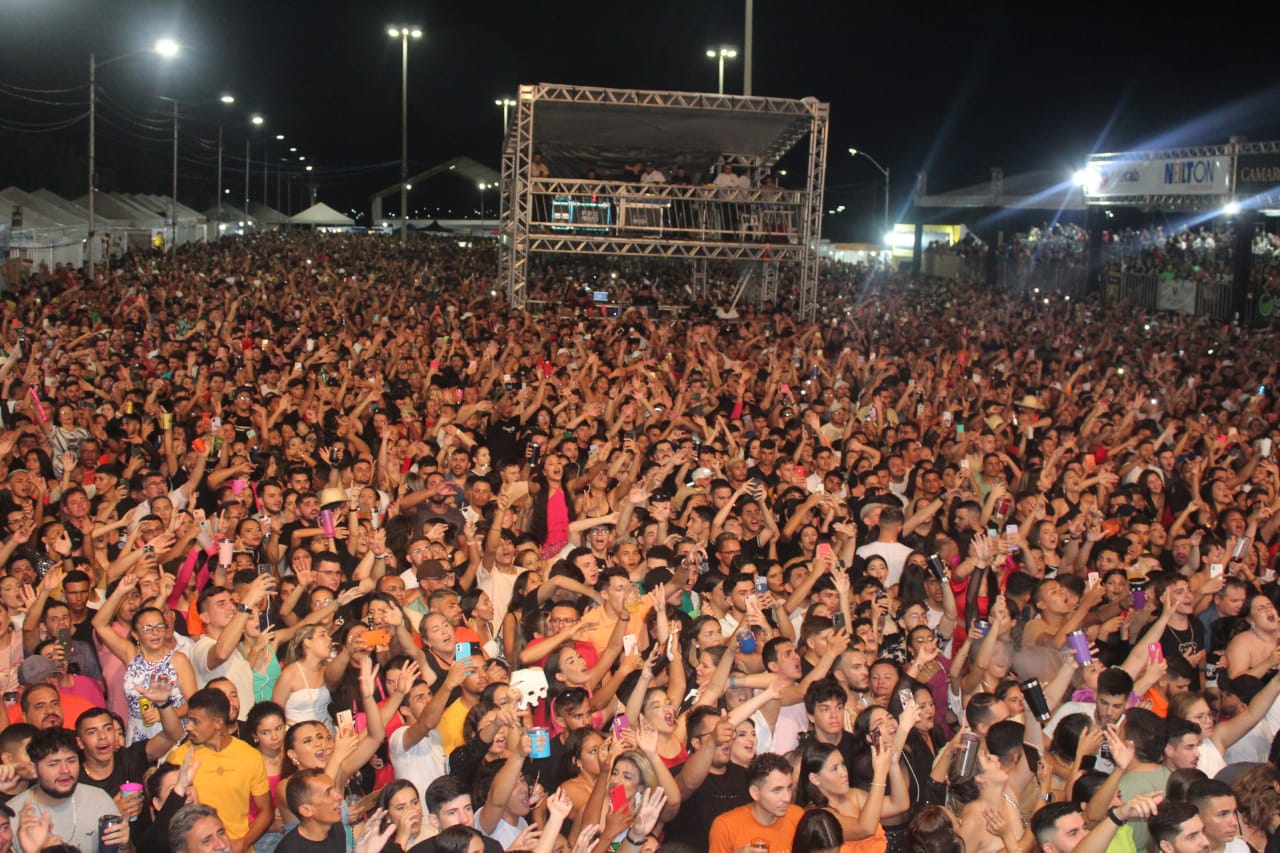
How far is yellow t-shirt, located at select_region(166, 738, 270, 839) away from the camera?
484 cm

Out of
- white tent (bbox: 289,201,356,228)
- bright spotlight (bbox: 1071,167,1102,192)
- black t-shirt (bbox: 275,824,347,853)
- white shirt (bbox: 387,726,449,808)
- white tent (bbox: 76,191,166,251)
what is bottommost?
black t-shirt (bbox: 275,824,347,853)

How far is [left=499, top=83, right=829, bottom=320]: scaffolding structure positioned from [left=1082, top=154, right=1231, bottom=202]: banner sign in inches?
212

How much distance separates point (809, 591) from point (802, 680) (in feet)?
3.59

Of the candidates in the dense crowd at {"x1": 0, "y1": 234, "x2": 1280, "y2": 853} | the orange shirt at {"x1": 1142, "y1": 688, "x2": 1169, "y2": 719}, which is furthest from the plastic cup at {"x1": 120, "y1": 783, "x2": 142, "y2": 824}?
the orange shirt at {"x1": 1142, "y1": 688, "x2": 1169, "y2": 719}

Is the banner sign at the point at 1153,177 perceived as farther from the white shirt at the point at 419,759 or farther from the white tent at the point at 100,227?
the white tent at the point at 100,227

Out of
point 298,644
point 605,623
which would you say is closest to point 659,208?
point 605,623

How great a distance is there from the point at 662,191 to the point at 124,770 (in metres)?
17.0

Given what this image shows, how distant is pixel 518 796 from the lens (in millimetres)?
4758

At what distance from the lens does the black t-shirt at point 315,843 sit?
4.54 metres

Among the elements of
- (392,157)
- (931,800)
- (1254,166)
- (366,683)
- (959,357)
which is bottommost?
(931,800)

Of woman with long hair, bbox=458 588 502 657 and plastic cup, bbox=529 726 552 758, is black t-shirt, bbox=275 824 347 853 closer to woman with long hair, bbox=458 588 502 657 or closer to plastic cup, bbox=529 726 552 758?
plastic cup, bbox=529 726 552 758

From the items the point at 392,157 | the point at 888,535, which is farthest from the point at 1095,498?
the point at 392,157

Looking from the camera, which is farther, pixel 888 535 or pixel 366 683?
pixel 888 535

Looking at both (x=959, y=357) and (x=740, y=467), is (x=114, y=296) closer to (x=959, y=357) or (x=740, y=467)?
(x=959, y=357)
